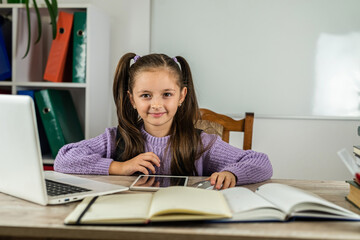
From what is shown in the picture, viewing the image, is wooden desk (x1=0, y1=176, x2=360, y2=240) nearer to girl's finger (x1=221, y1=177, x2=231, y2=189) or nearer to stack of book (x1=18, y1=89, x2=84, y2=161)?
girl's finger (x1=221, y1=177, x2=231, y2=189)

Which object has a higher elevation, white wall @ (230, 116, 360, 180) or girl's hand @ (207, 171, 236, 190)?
girl's hand @ (207, 171, 236, 190)

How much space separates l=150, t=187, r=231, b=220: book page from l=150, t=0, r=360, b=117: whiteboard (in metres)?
1.60

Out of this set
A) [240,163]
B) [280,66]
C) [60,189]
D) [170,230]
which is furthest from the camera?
[280,66]

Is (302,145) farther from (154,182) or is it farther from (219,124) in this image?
(154,182)

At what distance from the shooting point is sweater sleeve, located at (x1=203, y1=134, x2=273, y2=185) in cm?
109

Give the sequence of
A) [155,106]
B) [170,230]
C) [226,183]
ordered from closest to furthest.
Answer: [170,230], [226,183], [155,106]

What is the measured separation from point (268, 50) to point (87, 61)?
1.06 m

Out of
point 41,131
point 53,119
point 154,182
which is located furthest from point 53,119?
point 154,182

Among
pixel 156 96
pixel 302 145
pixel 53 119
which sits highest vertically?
pixel 156 96

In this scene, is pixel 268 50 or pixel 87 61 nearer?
pixel 87 61

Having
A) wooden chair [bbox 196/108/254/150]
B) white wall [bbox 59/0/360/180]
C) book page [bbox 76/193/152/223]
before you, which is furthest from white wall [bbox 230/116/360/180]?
book page [bbox 76/193/152/223]

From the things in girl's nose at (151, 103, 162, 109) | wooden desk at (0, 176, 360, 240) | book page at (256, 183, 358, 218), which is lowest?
wooden desk at (0, 176, 360, 240)

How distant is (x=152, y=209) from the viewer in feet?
2.26

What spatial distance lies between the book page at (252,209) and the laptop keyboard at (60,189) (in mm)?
366
